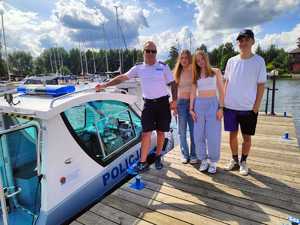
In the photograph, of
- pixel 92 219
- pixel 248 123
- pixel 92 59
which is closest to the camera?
pixel 92 219

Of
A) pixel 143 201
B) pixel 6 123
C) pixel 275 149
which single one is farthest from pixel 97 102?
pixel 275 149

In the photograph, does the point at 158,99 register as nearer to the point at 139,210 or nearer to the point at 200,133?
the point at 200,133

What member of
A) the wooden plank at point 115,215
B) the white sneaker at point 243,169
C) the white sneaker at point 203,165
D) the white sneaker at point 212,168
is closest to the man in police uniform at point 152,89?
the white sneaker at point 203,165

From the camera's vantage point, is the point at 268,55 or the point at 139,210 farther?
the point at 268,55

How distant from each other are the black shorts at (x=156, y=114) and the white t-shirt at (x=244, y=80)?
0.87 meters

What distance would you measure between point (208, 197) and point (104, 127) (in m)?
1.76

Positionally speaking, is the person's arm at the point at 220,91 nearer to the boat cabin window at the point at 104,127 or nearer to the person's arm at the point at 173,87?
the person's arm at the point at 173,87

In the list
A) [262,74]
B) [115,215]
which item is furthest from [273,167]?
[115,215]

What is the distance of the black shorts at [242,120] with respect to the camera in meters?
3.14

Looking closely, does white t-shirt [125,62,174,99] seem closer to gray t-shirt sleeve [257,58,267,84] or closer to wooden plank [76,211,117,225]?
gray t-shirt sleeve [257,58,267,84]

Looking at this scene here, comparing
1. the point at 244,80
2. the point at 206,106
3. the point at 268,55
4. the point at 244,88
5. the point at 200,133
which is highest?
the point at 268,55

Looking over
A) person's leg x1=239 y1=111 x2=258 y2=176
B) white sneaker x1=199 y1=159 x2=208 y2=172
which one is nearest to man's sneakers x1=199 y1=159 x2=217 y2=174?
white sneaker x1=199 y1=159 x2=208 y2=172

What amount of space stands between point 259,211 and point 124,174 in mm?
1862

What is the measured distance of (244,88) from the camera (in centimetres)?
307
